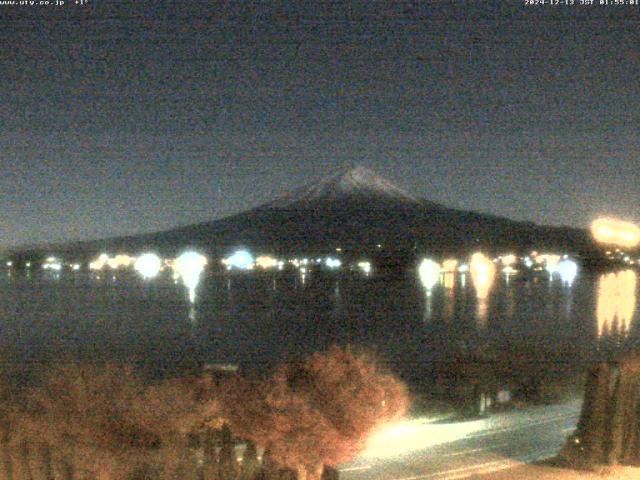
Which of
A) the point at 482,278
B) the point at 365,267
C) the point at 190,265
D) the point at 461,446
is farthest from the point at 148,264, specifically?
the point at 461,446

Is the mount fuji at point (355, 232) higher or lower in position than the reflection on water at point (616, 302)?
higher

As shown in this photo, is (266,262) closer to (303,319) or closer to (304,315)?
(304,315)

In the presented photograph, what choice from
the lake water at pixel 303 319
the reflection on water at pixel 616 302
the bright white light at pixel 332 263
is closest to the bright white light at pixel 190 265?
the bright white light at pixel 332 263

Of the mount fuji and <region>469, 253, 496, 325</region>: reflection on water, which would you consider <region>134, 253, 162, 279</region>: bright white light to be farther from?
<region>469, 253, 496, 325</region>: reflection on water

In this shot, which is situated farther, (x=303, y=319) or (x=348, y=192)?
(x=348, y=192)

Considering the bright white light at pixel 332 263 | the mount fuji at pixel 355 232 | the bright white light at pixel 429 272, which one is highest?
the mount fuji at pixel 355 232

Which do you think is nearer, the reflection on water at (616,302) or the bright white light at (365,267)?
the reflection on water at (616,302)

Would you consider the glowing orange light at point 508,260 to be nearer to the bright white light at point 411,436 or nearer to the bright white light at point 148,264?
the bright white light at point 148,264

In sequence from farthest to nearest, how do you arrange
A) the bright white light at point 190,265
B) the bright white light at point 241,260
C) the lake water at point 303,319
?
the bright white light at point 241,260, the bright white light at point 190,265, the lake water at point 303,319
